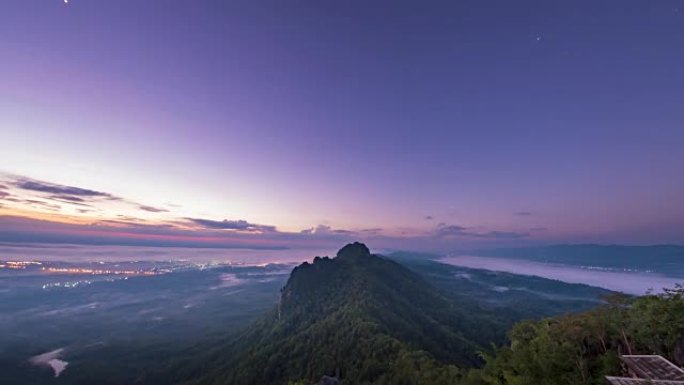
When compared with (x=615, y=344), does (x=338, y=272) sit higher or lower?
lower

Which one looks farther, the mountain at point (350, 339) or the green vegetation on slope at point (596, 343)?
the mountain at point (350, 339)

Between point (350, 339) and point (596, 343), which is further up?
point (596, 343)

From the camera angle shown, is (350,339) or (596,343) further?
(350,339)

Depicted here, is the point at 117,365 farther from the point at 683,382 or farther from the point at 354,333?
the point at 683,382

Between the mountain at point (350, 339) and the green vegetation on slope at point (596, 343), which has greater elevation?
the green vegetation on slope at point (596, 343)

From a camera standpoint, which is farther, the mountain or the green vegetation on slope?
the mountain

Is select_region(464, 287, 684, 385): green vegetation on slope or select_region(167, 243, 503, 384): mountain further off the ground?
select_region(464, 287, 684, 385): green vegetation on slope

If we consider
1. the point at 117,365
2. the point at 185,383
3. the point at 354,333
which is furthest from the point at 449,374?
the point at 117,365

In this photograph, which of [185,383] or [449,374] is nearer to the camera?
[449,374]
